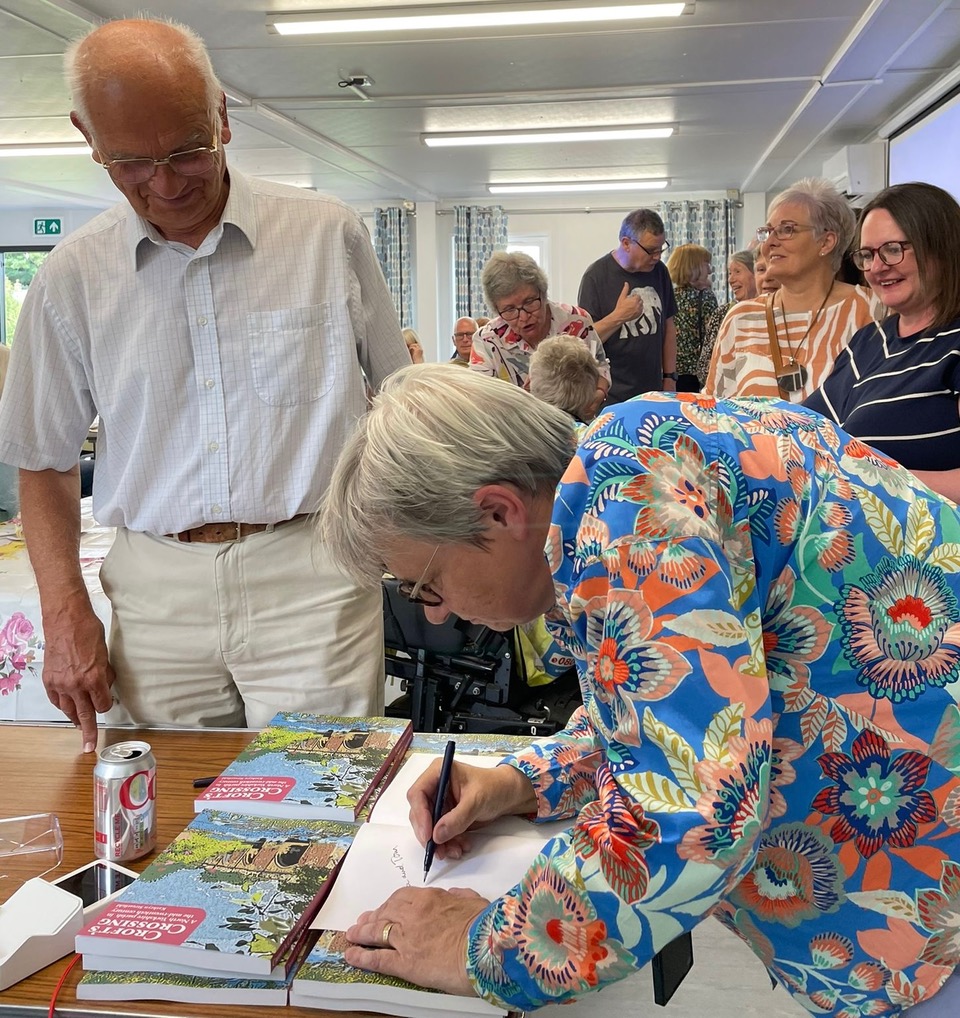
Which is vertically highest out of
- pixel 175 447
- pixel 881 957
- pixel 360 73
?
pixel 360 73

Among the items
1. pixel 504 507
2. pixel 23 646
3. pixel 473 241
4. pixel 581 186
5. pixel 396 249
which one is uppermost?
pixel 581 186

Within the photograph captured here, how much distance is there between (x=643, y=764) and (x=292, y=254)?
3.94ft

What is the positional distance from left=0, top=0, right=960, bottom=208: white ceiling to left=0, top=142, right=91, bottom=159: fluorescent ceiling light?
0.19 metres

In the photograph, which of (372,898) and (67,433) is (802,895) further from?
(67,433)

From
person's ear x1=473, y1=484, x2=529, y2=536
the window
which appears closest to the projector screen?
the window

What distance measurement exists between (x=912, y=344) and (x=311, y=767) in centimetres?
173

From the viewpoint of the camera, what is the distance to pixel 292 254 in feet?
5.54

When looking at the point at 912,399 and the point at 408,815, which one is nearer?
the point at 408,815

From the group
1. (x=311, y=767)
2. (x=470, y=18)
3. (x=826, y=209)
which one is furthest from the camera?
(x=470, y=18)

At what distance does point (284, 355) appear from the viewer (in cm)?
165

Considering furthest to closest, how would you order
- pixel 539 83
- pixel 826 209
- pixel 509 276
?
pixel 539 83 → pixel 509 276 → pixel 826 209

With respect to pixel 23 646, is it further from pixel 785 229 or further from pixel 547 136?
pixel 547 136

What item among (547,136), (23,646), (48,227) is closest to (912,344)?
(23,646)

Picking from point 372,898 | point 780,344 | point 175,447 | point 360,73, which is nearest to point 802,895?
point 372,898
